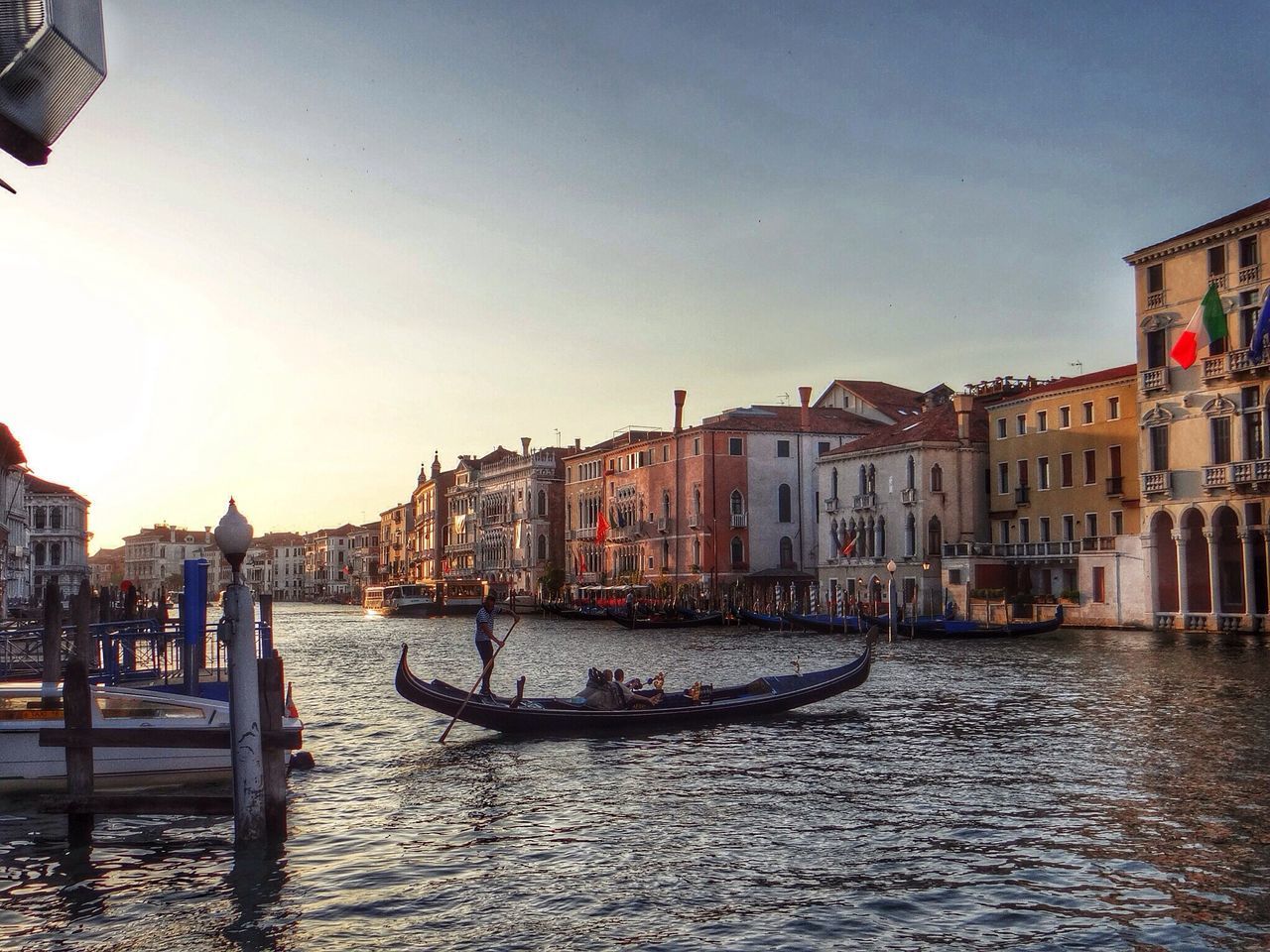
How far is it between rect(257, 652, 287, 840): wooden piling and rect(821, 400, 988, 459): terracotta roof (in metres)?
37.3

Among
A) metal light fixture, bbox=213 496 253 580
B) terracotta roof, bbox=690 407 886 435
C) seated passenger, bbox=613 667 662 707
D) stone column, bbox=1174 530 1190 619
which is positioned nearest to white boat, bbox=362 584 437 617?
terracotta roof, bbox=690 407 886 435

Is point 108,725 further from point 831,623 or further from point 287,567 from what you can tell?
point 287,567

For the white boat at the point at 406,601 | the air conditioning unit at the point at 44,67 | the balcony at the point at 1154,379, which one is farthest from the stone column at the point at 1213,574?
the white boat at the point at 406,601

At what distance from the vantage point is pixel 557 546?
74562 mm

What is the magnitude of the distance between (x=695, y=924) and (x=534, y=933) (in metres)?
0.93

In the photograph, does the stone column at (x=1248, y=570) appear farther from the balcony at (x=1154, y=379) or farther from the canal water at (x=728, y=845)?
the canal water at (x=728, y=845)

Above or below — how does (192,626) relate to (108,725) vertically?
above

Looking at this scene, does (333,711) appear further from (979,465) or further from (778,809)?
(979,465)

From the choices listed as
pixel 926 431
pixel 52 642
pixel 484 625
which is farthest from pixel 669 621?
pixel 52 642

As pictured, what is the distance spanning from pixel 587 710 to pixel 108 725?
232 inches

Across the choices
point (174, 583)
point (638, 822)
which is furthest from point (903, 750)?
point (174, 583)

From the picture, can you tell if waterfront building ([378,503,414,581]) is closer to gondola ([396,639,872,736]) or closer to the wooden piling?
gondola ([396,639,872,736])

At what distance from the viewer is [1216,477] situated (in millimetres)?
31781

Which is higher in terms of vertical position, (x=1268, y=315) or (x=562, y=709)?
(x=1268, y=315)
